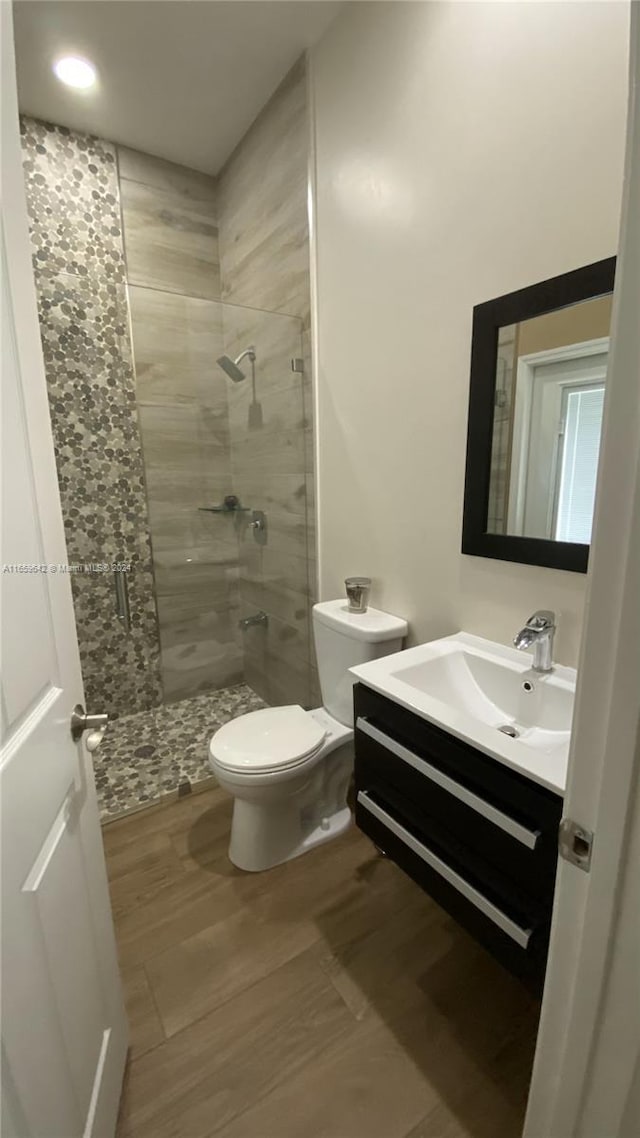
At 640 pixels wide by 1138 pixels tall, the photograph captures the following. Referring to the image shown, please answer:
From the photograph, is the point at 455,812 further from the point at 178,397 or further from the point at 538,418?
the point at 178,397

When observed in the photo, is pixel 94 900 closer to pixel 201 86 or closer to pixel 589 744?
pixel 589 744

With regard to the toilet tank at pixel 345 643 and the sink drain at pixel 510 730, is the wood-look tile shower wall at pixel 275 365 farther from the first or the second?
the sink drain at pixel 510 730

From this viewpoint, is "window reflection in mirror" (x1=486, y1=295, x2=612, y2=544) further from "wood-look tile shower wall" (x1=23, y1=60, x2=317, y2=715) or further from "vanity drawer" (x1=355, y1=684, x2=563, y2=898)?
"wood-look tile shower wall" (x1=23, y1=60, x2=317, y2=715)

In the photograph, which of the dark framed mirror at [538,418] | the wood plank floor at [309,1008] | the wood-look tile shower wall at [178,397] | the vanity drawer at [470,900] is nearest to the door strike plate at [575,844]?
the vanity drawer at [470,900]

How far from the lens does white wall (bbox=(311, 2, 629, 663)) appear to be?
105 cm

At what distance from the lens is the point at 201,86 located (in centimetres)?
192

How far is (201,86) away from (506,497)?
2.13 m

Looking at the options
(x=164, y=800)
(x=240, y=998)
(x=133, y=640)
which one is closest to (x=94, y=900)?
(x=240, y=998)

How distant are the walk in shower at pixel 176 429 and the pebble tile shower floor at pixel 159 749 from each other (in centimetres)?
1

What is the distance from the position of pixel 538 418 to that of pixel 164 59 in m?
2.03

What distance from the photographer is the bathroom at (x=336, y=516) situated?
97 cm

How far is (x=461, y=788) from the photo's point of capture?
3.26ft

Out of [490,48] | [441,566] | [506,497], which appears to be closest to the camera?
[490,48]

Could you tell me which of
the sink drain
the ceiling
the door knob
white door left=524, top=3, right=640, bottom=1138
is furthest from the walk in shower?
white door left=524, top=3, right=640, bottom=1138
